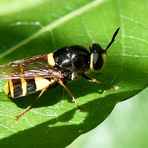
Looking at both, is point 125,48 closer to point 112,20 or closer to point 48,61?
point 112,20

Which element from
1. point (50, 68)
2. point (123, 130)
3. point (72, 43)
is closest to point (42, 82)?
point (50, 68)

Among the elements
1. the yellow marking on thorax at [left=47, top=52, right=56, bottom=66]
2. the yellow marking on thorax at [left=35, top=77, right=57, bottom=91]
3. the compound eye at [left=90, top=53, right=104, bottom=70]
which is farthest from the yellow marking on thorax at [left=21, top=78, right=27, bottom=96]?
the compound eye at [left=90, top=53, right=104, bottom=70]

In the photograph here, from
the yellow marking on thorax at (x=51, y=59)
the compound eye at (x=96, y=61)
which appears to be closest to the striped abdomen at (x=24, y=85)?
the yellow marking on thorax at (x=51, y=59)

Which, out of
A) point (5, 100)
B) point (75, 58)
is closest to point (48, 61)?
point (75, 58)

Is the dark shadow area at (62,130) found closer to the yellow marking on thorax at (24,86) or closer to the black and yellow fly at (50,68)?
the black and yellow fly at (50,68)

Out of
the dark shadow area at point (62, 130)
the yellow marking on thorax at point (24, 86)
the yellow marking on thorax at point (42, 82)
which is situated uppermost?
the dark shadow area at point (62, 130)

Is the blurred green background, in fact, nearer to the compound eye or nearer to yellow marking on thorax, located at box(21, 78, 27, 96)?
the compound eye
